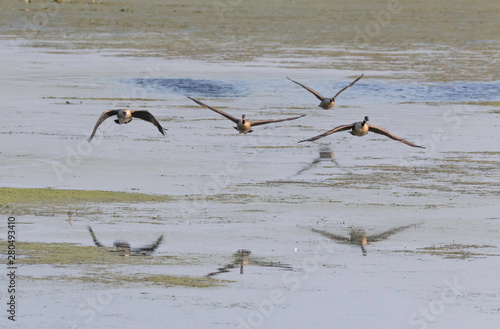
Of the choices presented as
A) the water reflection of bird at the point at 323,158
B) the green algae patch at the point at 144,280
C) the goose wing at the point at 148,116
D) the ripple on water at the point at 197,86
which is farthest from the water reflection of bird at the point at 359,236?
the ripple on water at the point at 197,86

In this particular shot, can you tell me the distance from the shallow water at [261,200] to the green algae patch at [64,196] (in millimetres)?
275

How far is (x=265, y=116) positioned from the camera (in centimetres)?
2877

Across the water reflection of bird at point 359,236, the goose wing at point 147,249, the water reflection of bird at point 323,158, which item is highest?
the water reflection of bird at point 323,158

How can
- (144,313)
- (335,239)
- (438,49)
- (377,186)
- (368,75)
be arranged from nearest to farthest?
(144,313) → (335,239) → (377,186) → (368,75) → (438,49)

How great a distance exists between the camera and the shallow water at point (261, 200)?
13.7 m

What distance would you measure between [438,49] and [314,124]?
73.6ft

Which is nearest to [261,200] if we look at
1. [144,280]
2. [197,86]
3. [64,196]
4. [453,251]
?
[64,196]

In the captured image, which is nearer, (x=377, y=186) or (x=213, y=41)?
(x=377, y=186)

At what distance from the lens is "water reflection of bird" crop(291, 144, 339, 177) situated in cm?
2230

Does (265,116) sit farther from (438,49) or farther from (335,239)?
(438,49)

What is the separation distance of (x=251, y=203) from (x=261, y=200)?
292 millimetres

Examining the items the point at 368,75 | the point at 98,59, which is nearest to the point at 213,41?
the point at 98,59

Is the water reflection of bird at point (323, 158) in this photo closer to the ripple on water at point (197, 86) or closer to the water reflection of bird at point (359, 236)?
the water reflection of bird at point (359, 236)

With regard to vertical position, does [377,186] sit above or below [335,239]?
above
